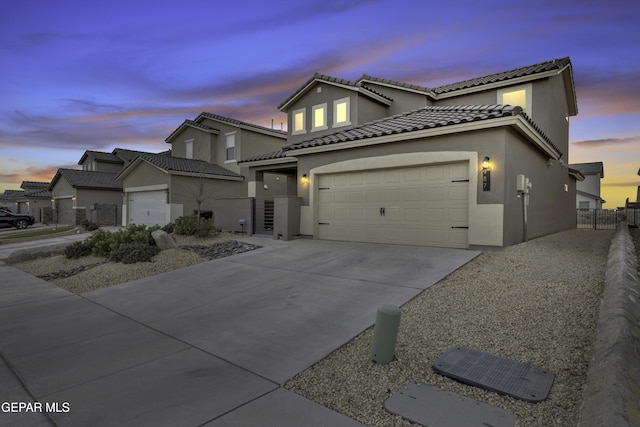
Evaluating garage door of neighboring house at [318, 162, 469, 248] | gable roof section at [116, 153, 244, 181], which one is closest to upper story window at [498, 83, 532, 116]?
garage door of neighboring house at [318, 162, 469, 248]

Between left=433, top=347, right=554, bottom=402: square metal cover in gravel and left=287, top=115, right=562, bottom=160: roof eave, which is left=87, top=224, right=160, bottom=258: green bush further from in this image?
left=433, top=347, right=554, bottom=402: square metal cover in gravel

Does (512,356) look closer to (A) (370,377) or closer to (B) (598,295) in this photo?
(A) (370,377)

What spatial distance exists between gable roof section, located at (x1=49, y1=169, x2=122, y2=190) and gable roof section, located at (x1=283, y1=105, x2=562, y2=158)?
23.1 m

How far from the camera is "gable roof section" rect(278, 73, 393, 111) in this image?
16062 millimetres

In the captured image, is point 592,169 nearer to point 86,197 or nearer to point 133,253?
point 133,253

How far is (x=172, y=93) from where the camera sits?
21078mm

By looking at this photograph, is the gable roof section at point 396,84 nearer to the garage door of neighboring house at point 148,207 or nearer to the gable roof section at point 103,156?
the garage door of neighboring house at point 148,207

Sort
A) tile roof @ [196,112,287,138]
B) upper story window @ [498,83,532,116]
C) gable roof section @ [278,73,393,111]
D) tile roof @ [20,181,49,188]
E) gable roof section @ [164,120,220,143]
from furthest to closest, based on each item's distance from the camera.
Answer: tile roof @ [20,181,49,188] → gable roof section @ [164,120,220,143] → tile roof @ [196,112,287,138] → gable roof section @ [278,73,393,111] → upper story window @ [498,83,532,116]

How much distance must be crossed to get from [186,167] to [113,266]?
12487 millimetres

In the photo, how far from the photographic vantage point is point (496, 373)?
11.6ft

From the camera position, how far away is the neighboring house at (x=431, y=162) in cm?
965

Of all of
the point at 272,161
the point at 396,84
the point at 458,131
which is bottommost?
the point at 272,161

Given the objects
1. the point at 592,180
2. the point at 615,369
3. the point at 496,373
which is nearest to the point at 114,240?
the point at 496,373

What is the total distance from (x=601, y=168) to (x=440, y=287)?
150 feet
